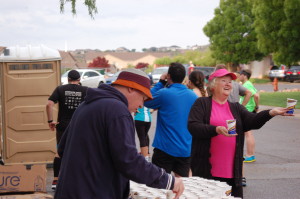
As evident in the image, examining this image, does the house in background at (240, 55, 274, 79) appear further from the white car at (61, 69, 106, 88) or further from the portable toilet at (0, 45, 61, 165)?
the portable toilet at (0, 45, 61, 165)

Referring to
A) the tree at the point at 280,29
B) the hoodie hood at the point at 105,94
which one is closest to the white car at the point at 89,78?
the tree at the point at 280,29

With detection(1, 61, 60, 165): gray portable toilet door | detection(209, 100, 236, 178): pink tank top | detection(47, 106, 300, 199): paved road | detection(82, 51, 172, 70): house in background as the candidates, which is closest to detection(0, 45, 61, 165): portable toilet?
detection(1, 61, 60, 165): gray portable toilet door

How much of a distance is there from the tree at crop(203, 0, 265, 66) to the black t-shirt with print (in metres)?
47.4

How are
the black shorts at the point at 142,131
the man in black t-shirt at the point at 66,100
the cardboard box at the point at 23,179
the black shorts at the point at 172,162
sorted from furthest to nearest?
the black shorts at the point at 142,131
the man in black t-shirt at the point at 66,100
the cardboard box at the point at 23,179
the black shorts at the point at 172,162

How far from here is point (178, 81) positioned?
6219 mm

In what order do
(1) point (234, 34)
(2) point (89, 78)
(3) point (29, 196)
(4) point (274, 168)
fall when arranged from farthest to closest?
(1) point (234, 34), (2) point (89, 78), (4) point (274, 168), (3) point (29, 196)

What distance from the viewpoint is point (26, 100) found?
9.27 meters


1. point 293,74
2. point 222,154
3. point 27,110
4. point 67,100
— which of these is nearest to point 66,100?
point 67,100

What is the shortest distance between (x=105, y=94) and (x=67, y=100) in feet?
15.6

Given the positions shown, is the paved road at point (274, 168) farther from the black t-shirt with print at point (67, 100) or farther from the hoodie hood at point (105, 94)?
the hoodie hood at point (105, 94)

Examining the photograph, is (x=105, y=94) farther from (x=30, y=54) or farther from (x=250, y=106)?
(x=250, y=106)

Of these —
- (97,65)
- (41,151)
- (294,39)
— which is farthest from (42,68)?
(97,65)

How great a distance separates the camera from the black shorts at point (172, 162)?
241 inches

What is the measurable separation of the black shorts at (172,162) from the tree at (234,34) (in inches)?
1917
